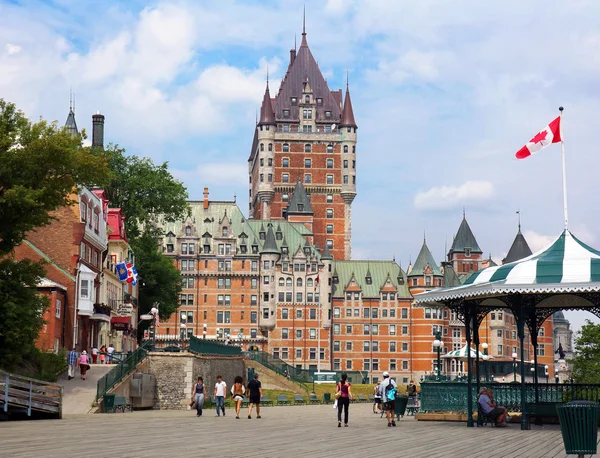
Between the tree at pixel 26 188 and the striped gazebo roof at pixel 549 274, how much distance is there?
17.7 meters

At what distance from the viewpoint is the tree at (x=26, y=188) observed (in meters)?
39.3

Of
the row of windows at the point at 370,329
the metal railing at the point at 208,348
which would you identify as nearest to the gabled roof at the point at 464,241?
the row of windows at the point at 370,329

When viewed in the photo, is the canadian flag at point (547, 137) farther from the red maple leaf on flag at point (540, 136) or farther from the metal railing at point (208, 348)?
the metal railing at point (208, 348)

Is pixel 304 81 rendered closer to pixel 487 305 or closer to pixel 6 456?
pixel 487 305

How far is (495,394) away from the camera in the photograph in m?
33.9

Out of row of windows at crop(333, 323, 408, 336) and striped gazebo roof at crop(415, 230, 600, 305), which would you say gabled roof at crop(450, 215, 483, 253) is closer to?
row of windows at crop(333, 323, 408, 336)

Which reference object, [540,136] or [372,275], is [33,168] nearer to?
[540,136]

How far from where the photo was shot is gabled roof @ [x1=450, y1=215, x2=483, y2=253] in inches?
6506

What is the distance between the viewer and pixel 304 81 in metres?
163

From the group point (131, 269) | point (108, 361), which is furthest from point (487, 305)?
point (131, 269)

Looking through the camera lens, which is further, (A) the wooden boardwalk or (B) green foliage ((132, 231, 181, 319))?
(B) green foliage ((132, 231, 181, 319))

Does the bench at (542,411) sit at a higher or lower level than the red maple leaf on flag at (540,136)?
lower

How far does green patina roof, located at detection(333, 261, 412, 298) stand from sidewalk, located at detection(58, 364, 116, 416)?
97015 mm

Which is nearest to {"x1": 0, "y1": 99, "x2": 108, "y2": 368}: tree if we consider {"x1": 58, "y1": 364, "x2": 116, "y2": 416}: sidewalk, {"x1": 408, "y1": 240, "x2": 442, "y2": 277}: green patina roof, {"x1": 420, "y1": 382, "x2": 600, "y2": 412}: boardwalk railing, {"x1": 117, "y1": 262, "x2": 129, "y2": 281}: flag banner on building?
{"x1": 58, "y1": 364, "x2": 116, "y2": 416}: sidewalk
